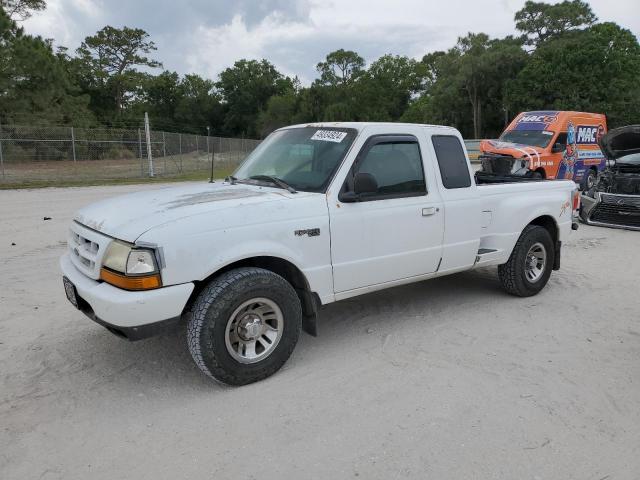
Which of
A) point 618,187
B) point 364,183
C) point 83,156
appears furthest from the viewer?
point 83,156

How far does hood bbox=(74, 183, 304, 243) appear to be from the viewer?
3.44m

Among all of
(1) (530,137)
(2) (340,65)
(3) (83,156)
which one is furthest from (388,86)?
(1) (530,137)

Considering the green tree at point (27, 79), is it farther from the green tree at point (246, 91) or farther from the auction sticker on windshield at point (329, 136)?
the green tree at point (246, 91)

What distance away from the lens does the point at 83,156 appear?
77.0 feet

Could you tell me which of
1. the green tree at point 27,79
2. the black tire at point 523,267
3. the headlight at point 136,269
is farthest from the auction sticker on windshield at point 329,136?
the green tree at point 27,79

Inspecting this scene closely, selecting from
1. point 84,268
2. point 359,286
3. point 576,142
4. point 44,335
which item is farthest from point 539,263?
point 576,142

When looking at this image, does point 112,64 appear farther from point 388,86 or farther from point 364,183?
point 364,183

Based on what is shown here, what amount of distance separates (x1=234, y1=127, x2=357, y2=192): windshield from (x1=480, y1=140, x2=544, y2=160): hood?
37.8 feet

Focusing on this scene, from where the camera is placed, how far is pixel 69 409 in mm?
3381

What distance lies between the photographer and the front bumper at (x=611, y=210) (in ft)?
33.2

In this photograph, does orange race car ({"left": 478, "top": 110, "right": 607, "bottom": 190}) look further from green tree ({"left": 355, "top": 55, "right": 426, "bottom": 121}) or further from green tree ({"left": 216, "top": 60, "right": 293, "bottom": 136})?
green tree ({"left": 216, "top": 60, "right": 293, "bottom": 136})

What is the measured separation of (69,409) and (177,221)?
1.44 meters

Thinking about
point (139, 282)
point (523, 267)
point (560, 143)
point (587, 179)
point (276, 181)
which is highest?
point (560, 143)

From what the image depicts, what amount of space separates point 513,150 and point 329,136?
11931mm
